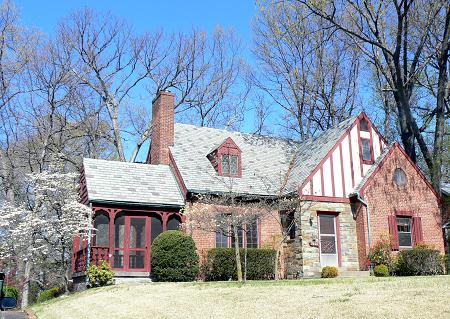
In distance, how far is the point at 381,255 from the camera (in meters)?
21.2

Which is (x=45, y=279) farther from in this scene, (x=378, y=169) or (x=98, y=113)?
(x=378, y=169)

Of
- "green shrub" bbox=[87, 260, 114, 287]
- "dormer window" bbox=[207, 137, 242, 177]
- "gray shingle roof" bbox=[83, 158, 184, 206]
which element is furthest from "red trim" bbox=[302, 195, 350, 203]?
"green shrub" bbox=[87, 260, 114, 287]

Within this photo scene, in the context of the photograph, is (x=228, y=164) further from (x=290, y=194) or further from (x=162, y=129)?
(x=162, y=129)

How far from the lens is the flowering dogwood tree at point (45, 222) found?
22.2 m

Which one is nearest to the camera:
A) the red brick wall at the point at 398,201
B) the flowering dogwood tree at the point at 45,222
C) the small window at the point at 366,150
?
the flowering dogwood tree at the point at 45,222

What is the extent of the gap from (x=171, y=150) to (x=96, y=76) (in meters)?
13.6

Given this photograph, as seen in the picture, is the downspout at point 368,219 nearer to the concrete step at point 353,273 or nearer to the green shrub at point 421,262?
the concrete step at point 353,273

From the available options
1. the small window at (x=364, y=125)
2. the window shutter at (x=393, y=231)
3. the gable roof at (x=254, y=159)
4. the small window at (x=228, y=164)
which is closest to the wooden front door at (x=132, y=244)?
the gable roof at (x=254, y=159)

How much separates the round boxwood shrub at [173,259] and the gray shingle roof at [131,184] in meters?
2.14

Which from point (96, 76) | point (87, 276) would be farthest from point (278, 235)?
point (96, 76)

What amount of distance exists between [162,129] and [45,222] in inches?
261

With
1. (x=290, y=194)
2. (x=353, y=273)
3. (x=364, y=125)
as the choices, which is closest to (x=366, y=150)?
(x=364, y=125)

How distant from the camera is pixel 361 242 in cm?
2219

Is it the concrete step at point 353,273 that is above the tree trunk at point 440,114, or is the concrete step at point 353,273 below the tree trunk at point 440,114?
below
